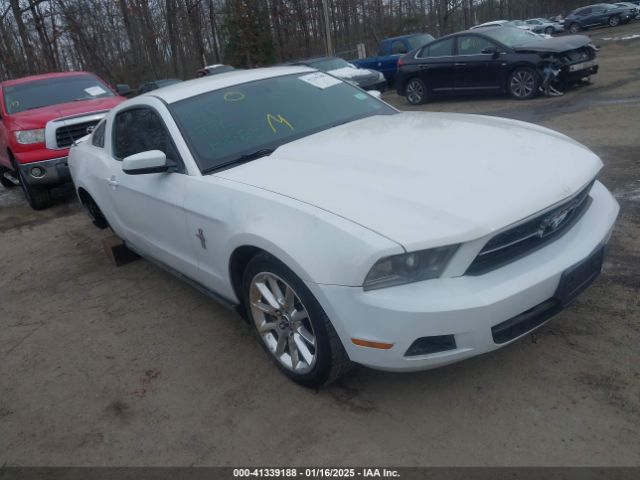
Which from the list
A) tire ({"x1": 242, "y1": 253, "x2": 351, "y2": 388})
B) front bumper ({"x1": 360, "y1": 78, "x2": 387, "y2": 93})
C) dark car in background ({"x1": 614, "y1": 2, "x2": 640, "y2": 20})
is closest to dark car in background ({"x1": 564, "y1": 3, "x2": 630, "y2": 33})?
dark car in background ({"x1": 614, "y1": 2, "x2": 640, "y2": 20})

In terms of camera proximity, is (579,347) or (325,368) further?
(579,347)

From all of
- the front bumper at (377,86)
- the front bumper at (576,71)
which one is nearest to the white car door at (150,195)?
the front bumper at (576,71)

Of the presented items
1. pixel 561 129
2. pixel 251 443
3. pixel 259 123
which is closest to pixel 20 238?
pixel 259 123

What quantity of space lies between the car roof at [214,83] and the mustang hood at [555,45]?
7.94 meters

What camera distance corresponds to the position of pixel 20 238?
6805 mm

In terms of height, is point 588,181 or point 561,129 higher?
point 588,181

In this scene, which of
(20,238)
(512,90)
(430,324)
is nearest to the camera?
(430,324)

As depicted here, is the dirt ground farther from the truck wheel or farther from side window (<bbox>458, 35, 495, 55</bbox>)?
side window (<bbox>458, 35, 495, 55</bbox>)

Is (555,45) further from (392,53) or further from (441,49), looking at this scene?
(392,53)

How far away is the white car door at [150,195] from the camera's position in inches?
141

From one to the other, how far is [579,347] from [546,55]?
9.31 meters

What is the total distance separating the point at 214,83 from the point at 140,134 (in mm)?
671

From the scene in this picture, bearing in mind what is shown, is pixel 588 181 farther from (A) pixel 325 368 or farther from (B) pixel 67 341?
→ (B) pixel 67 341

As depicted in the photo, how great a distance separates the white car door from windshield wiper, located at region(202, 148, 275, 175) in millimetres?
164
